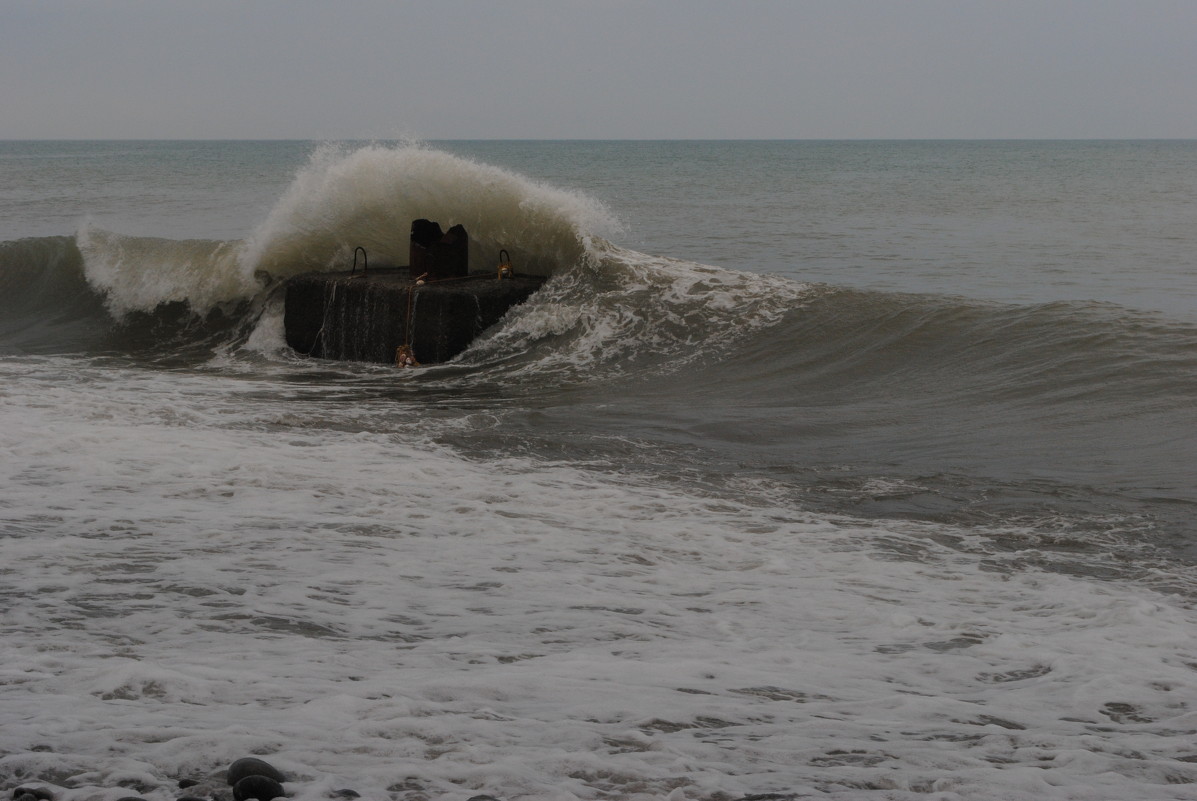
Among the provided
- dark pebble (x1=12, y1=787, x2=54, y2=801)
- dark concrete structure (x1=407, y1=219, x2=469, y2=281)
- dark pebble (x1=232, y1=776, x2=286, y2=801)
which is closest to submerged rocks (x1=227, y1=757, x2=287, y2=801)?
dark pebble (x1=232, y1=776, x2=286, y2=801)

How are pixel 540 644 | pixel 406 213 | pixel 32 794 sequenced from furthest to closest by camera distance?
1. pixel 406 213
2. pixel 540 644
3. pixel 32 794

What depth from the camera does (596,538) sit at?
4785 millimetres

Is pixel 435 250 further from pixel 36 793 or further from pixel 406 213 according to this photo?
pixel 36 793

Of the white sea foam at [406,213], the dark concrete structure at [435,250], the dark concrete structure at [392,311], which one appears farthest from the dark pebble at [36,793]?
the white sea foam at [406,213]

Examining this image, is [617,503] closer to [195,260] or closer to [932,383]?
[932,383]

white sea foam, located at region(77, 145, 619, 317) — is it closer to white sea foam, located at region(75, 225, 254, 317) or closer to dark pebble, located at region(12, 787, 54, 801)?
white sea foam, located at region(75, 225, 254, 317)

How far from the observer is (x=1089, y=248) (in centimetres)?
1920

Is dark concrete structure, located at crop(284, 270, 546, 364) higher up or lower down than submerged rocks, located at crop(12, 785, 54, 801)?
higher up

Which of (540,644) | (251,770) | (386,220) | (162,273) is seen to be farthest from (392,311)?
(251,770)

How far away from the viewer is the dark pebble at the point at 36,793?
7.84 ft

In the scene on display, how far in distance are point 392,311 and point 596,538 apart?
5679 mm

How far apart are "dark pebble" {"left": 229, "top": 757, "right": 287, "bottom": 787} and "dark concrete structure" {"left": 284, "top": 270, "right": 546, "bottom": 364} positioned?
24.2 ft

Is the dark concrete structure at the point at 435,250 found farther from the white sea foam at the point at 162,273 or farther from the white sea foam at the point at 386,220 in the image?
the white sea foam at the point at 162,273

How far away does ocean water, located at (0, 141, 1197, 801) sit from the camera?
2.79 meters
